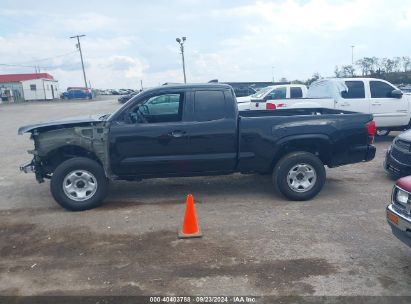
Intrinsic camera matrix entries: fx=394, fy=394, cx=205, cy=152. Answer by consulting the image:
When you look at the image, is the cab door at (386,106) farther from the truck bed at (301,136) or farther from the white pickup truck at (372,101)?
the truck bed at (301,136)

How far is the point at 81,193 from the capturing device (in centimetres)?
598

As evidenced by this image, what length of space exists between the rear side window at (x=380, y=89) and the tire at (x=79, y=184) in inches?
345

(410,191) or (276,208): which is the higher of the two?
(410,191)

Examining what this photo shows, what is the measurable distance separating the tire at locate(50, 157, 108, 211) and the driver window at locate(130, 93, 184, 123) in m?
0.98

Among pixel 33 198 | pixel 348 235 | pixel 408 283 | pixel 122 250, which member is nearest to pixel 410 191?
pixel 408 283

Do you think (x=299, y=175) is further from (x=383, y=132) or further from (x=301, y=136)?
(x=383, y=132)

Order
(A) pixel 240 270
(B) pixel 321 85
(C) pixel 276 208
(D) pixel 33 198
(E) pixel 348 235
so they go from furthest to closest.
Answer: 1. (B) pixel 321 85
2. (D) pixel 33 198
3. (C) pixel 276 208
4. (E) pixel 348 235
5. (A) pixel 240 270

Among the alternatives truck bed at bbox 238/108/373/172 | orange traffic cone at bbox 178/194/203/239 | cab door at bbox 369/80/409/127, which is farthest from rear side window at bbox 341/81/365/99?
orange traffic cone at bbox 178/194/203/239

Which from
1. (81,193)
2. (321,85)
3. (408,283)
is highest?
(321,85)

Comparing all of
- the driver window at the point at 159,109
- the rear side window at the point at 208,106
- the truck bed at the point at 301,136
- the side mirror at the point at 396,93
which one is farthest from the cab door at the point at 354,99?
the driver window at the point at 159,109

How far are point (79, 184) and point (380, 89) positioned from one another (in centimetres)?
929

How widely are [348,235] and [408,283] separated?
1.16m

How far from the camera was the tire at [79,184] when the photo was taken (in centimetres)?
586

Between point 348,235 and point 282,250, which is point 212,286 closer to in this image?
point 282,250
